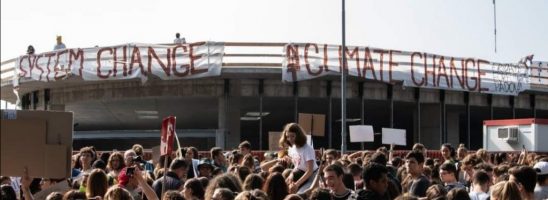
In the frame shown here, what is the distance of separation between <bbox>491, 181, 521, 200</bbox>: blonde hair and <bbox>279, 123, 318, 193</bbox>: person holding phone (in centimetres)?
335

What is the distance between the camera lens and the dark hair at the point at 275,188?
7.89m

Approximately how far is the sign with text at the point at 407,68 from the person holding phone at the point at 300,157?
14612mm

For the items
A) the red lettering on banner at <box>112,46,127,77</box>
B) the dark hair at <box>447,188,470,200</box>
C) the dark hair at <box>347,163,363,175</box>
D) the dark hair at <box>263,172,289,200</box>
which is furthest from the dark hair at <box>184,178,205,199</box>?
the red lettering on banner at <box>112,46,127,77</box>

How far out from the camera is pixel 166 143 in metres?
10.1

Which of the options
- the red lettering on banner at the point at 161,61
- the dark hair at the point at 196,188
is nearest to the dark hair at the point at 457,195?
the dark hair at the point at 196,188

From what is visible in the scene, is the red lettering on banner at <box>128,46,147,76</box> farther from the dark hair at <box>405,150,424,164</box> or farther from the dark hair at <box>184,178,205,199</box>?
the dark hair at <box>184,178,205,199</box>

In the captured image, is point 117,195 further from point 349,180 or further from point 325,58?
point 325,58

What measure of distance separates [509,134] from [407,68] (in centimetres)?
571

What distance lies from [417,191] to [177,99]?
67.2 ft

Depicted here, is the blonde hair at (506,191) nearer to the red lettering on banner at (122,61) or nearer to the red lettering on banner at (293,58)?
the red lettering on banner at (293,58)

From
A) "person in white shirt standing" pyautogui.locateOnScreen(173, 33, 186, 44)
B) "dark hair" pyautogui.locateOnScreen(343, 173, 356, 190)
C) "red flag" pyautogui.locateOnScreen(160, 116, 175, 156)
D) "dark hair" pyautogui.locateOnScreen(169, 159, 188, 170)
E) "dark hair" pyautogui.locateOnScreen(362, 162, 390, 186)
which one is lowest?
"dark hair" pyautogui.locateOnScreen(343, 173, 356, 190)

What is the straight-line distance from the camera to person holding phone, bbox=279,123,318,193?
34.4 ft

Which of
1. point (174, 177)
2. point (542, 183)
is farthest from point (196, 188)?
point (542, 183)

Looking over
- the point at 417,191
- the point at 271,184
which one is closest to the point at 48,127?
the point at 271,184
